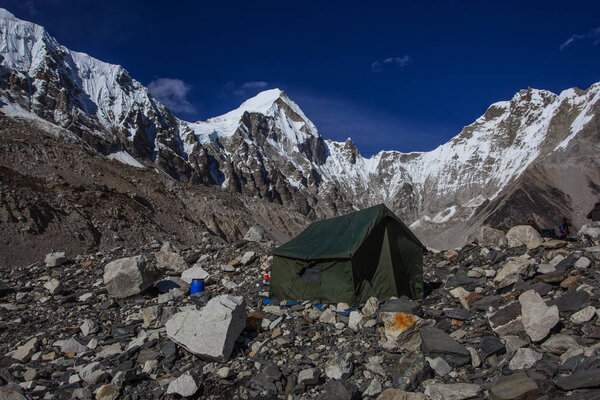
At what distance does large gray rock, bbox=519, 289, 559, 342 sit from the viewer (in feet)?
17.2

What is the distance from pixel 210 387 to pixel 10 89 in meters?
103

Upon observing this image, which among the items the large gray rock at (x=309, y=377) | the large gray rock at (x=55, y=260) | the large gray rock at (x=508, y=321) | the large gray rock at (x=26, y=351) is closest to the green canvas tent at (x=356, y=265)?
the large gray rock at (x=508, y=321)

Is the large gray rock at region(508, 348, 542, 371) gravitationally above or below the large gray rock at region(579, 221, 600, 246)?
below

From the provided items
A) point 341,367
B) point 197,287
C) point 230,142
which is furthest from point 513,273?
point 230,142

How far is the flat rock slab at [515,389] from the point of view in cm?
402

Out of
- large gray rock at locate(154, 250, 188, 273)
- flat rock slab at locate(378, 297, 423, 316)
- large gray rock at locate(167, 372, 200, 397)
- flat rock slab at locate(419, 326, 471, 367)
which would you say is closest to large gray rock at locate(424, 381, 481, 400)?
flat rock slab at locate(419, 326, 471, 367)

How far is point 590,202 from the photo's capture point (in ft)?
309

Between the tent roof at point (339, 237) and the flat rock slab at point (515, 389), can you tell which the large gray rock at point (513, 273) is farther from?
the flat rock slab at point (515, 389)

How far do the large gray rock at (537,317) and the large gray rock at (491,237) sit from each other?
269 inches

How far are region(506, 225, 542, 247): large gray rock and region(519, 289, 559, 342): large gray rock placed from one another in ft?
19.9

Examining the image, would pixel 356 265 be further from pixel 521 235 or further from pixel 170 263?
pixel 170 263

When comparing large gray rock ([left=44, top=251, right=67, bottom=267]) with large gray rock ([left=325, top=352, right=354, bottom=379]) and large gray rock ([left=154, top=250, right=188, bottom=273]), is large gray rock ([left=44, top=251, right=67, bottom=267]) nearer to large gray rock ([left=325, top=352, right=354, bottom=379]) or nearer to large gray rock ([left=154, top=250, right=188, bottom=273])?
large gray rock ([left=154, top=250, right=188, bottom=273])

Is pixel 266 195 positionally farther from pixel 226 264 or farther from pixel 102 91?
pixel 226 264

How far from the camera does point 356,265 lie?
888cm
